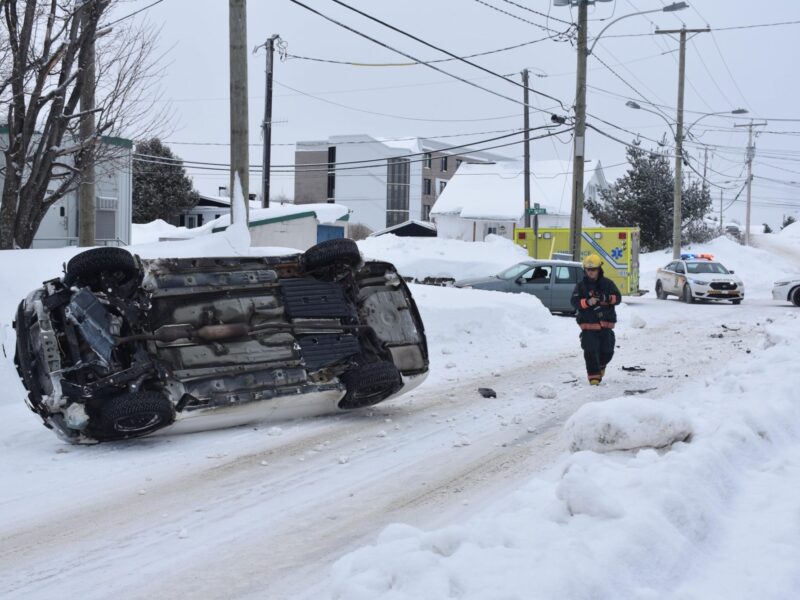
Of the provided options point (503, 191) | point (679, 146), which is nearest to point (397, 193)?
point (503, 191)

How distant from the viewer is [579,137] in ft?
85.9

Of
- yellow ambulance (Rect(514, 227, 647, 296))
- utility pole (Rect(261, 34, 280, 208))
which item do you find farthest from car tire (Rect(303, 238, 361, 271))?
utility pole (Rect(261, 34, 280, 208))

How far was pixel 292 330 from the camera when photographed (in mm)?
8484

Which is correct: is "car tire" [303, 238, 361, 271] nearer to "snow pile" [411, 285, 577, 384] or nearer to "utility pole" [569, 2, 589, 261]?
"snow pile" [411, 285, 577, 384]

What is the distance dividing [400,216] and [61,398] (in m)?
71.2

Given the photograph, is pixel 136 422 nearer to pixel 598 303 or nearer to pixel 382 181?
pixel 598 303

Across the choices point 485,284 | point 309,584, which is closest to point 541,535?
point 309,584

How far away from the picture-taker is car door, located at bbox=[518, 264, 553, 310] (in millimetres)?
22359

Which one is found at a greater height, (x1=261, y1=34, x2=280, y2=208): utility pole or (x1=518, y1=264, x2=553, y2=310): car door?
(x1=261, y1=34, x2=280, y2=208): utility pole

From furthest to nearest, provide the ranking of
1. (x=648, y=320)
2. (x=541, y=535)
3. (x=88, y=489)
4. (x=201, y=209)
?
(x=201, y=209) → (x=648, y=320) → (x=88, y=489) → (x=541, y=535)

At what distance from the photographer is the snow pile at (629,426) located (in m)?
6.08

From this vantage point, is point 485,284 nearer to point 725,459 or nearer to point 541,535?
point 725,459

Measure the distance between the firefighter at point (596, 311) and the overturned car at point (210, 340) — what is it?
286 centimetres

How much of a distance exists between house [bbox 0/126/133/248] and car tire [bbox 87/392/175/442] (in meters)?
14.3
